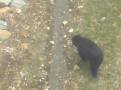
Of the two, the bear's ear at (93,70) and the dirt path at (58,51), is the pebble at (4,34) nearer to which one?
the dirt path at (58,51)

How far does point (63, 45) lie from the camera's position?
9.88 metres

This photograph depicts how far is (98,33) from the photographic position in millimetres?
10062

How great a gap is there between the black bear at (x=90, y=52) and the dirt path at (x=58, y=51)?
0.49 metres

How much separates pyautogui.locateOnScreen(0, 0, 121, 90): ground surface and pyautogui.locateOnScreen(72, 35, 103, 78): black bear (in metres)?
0.33

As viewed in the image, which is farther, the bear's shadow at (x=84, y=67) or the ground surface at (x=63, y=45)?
the bear's shadow at (x=84, y=67)

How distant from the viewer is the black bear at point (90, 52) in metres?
8.73

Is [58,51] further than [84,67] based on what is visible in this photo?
Yes

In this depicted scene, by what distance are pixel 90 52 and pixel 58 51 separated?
1154mm

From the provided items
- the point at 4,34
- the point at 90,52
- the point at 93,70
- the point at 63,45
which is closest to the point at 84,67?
the point at 93,70

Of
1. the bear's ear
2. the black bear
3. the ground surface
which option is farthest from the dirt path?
the bear's ear

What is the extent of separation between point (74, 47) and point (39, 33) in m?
0.93

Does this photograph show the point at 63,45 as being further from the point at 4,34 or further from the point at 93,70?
the point at 4,34

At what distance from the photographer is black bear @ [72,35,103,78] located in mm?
8734

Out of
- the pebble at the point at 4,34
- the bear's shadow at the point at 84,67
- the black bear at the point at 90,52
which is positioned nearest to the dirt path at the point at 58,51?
the bear's shadow at the point at 84,67
